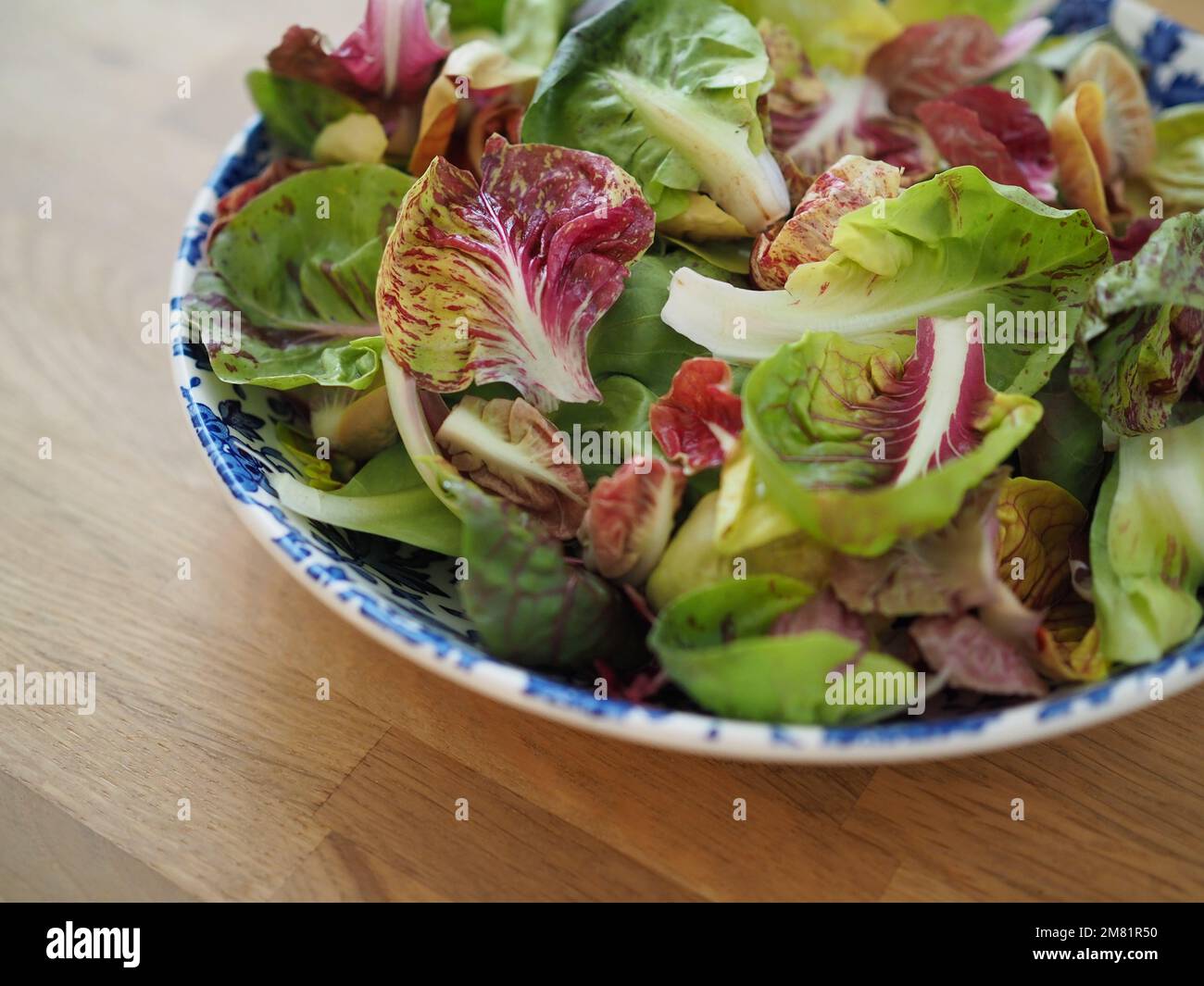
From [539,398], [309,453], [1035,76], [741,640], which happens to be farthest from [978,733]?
[1035,76]

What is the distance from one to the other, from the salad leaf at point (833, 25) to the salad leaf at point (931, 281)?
361 mm

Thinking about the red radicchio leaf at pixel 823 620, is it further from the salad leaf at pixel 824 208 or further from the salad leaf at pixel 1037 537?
the salad leaf at pixel 824 208

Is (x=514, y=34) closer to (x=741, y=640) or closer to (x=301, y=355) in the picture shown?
(x=301, y=355)

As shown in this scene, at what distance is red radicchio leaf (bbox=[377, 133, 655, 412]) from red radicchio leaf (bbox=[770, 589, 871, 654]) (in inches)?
8.8

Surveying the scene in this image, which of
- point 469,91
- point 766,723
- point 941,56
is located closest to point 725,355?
point 766,723

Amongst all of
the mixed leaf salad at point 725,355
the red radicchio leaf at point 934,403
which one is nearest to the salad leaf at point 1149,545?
the mixed leaf salad at point 725,355

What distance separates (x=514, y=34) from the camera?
1.07 meters

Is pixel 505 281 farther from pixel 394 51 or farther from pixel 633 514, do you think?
pixel 394 51

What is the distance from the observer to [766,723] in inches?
27.5

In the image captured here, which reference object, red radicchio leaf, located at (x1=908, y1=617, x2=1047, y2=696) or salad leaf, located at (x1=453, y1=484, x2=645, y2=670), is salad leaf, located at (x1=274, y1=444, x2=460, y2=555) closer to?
salad leaf, located at (x1=453, y1=484, x2=645, y2=670)

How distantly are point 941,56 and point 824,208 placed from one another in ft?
1.19

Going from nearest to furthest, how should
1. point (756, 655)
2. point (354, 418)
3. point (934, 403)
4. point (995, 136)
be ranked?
point (756, 655) < point (934, 403) < point (354, 418) < point (995, 136)

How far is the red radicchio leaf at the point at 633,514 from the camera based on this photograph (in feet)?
2.50
